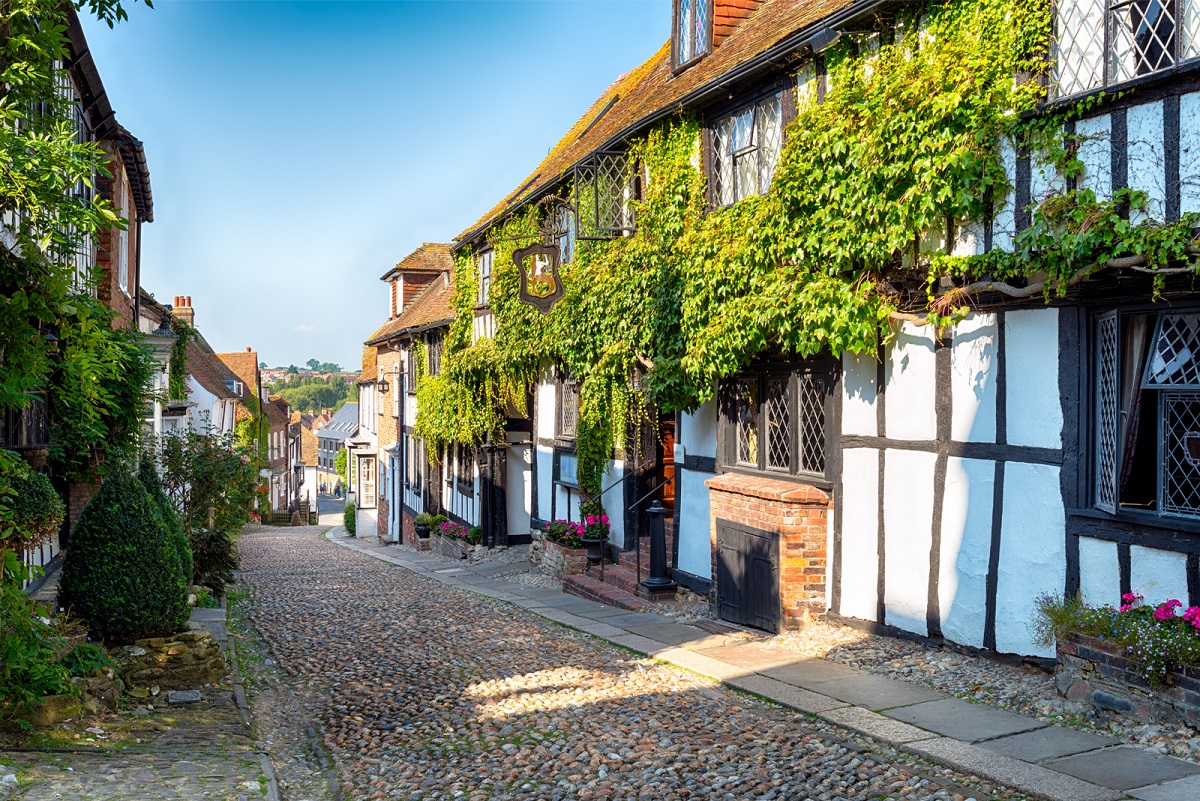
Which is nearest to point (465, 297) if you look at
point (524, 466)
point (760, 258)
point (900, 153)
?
point (524, 466)

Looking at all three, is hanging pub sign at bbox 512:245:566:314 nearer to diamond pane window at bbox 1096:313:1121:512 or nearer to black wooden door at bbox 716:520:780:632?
black wooden door at bbox 716:520:780:632

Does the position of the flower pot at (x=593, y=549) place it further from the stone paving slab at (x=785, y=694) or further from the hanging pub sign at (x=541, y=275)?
the stone paving slab at (x=785, y=694)

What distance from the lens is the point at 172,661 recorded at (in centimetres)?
859

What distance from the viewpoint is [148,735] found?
23.4 ft

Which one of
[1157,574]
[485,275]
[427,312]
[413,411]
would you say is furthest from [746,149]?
[413,411]

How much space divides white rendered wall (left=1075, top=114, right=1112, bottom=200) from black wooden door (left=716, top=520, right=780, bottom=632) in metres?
4.82

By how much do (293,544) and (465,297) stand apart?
526 inches

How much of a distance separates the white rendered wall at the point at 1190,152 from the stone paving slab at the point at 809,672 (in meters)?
4.72

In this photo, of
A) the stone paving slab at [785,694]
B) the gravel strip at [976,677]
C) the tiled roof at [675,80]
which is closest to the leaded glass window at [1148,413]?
the gravel strip at [976,677]

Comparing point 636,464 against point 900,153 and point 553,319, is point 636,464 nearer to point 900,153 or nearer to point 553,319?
point 553,319

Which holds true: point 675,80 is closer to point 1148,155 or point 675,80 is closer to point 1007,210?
point 1007,210

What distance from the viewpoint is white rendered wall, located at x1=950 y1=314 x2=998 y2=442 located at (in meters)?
8.53

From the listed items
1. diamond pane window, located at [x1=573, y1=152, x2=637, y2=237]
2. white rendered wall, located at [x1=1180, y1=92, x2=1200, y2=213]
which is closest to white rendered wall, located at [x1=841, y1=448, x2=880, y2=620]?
white rendered wall, located at [x1=1180, y1=92, x2=1200, y2=213]

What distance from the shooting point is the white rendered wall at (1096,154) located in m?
7.41
